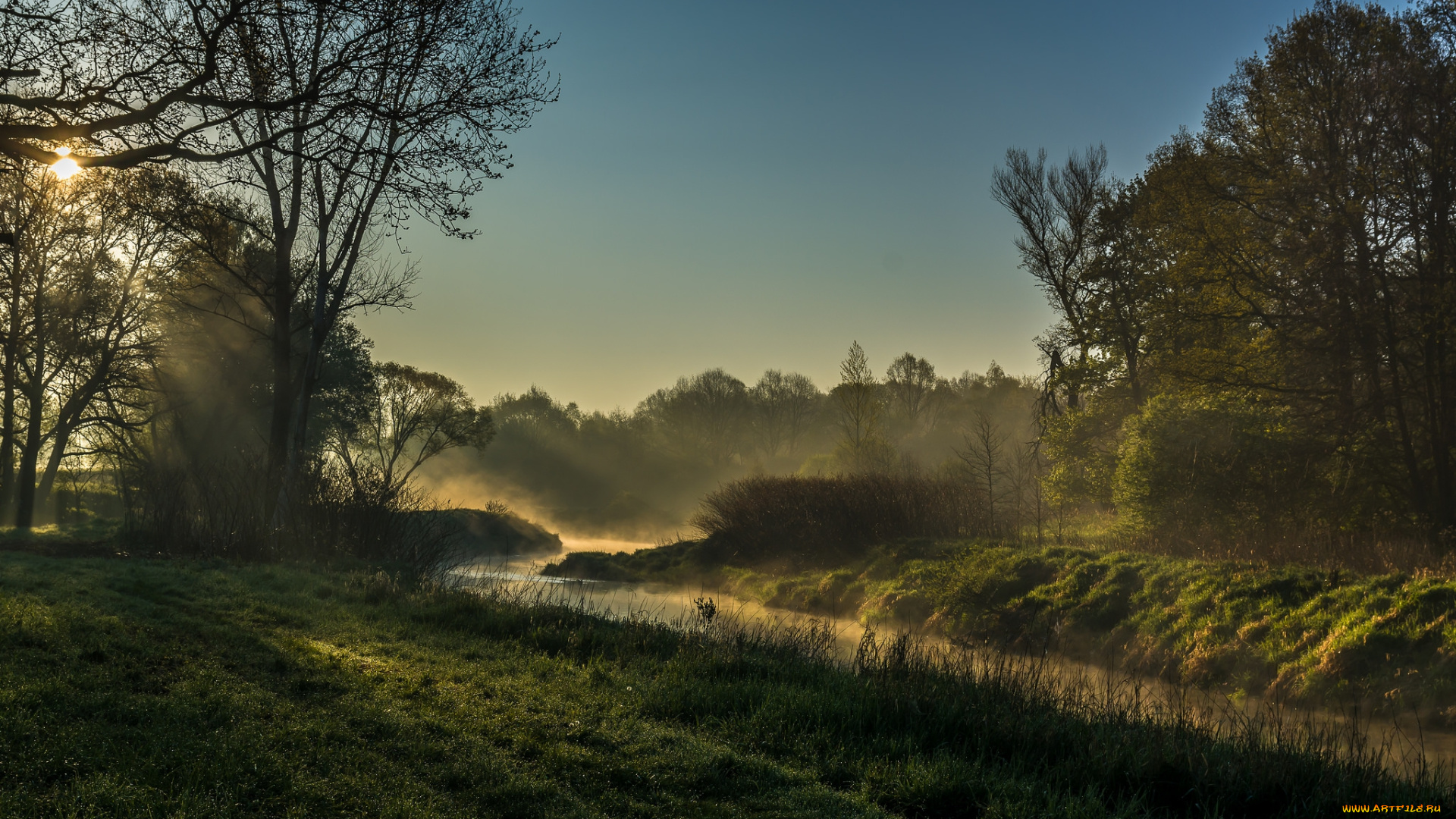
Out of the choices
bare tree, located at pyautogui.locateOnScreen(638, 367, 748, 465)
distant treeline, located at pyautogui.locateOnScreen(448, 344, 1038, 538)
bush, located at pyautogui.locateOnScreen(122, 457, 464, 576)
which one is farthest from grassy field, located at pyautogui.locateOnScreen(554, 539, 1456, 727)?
bare tree, located at pyautogui.locateOnScreen(638, 367, 748, 465)

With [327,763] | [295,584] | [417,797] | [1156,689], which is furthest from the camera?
[1156,689]

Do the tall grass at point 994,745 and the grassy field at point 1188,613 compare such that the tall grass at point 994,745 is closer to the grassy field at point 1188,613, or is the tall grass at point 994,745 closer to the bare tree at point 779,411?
the grassy field at point 1188,613

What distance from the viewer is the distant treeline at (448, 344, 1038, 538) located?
66750 millimetres

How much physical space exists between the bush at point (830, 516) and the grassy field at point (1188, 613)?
219 centimetres

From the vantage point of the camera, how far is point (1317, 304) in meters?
17.8

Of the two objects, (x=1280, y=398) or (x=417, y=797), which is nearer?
(x=417, y=797)

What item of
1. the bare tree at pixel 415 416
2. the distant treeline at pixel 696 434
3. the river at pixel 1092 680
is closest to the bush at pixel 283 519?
the river at pixel 1092 680

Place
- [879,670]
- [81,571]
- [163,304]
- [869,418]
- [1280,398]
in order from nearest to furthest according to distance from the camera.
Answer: [879,670] < [81,571] < [1280,398] < [163,304] < [869,418]

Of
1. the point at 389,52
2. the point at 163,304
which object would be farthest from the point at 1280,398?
the point at 163,304

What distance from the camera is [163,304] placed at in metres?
27.3

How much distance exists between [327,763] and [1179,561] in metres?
14.8

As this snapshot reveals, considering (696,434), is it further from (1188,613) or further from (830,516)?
(1188,613)

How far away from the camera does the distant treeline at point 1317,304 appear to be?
16359 mm

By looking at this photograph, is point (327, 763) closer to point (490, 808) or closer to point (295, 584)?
point (490, 808)
